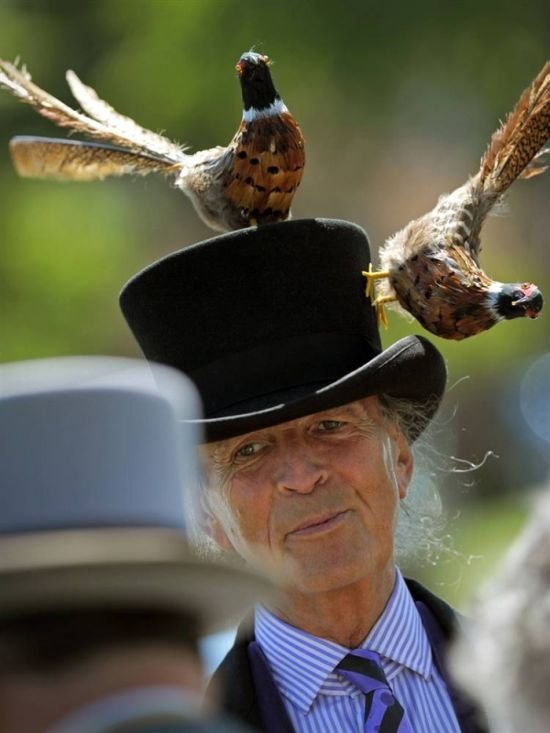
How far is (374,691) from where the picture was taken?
292 centimetres

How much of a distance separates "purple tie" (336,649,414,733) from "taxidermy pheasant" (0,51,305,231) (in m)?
0.89

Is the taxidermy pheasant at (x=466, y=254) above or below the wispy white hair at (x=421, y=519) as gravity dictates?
above

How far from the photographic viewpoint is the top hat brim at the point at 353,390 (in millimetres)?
3033

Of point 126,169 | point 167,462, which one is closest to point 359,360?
point 126,169

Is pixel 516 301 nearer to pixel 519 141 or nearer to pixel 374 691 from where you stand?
pixel 519 141

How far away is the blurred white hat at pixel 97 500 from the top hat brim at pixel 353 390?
1.41 meters

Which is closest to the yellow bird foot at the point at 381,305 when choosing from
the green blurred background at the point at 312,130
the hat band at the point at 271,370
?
the hat band at the point at 271,370

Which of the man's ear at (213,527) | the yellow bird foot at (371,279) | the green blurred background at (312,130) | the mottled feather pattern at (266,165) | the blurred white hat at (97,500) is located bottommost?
the green blurred background at (312,130)

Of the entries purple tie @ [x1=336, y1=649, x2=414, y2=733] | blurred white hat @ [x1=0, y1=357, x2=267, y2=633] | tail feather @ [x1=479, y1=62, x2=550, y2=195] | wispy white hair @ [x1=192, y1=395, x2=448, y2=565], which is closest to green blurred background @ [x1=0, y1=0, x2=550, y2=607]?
wispy white hair @ [x1=192, y1=395, x2=448, y2=565]

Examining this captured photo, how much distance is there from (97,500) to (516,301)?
5.69 feet

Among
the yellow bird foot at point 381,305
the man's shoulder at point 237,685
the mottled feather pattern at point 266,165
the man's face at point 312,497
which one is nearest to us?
the man's shoulder at point 237,685

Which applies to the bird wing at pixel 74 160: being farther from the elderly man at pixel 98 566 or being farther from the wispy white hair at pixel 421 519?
the elderly man at pixel 98 566

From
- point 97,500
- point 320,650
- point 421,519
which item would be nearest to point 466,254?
point 421,519

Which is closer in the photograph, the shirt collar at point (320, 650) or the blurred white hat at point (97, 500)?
the blurred white hat at point (97, 500)
